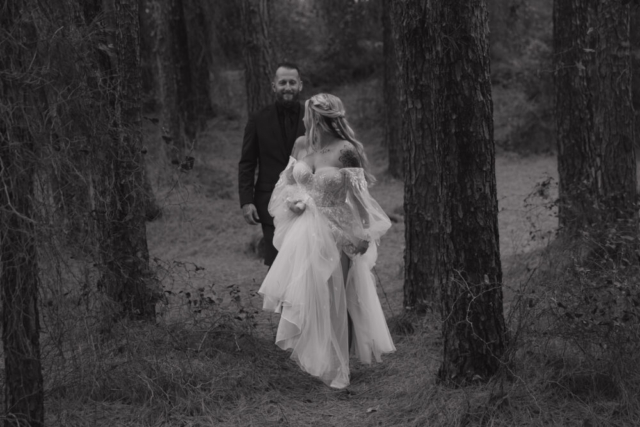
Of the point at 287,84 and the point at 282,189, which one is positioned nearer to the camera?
the point at 282,189

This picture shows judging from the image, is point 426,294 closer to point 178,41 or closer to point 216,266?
point 216,266

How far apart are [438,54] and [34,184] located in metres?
2.48

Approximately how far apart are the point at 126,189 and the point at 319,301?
1.70 metres

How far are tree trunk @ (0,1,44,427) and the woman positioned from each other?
2097mm

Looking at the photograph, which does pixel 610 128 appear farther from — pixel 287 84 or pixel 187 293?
pixel 187 293

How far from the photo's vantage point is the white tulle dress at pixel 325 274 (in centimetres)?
594

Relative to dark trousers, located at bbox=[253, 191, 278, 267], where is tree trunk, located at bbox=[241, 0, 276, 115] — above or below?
above

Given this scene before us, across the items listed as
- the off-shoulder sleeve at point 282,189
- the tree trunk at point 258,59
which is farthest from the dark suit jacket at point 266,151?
the tree trunk at point 258,59

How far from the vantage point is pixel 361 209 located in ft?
20.4

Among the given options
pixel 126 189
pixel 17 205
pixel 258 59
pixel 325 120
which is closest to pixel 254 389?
pixel 126 189

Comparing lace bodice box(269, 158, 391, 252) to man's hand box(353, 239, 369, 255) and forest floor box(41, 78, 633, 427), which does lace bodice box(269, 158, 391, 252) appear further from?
forest floor box(41, 78, 633, 427)

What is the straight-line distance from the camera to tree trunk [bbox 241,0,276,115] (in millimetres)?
13500

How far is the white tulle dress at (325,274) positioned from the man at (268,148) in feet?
1.69

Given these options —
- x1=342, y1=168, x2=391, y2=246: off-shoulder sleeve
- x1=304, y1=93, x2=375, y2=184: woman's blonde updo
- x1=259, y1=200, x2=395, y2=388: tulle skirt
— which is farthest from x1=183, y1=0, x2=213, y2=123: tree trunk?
x1=259, y1=200, x2=395, y2=388: tulle skirt
